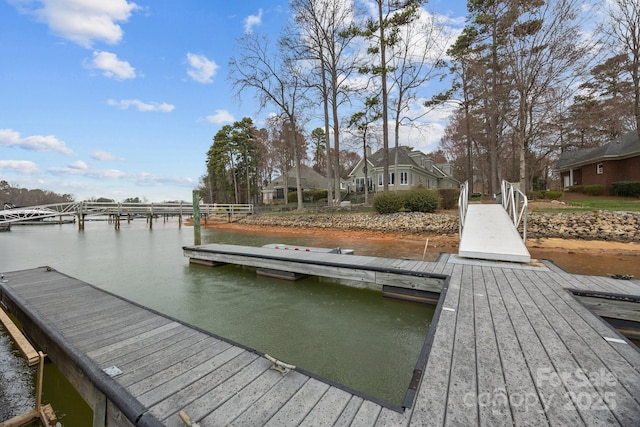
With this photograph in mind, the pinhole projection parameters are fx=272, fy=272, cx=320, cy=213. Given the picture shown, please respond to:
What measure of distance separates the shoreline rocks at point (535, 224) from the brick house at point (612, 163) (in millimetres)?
11440

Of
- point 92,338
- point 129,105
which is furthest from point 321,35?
point 92,338

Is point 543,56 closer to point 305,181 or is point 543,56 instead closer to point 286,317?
point 286,317

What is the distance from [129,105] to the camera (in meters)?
15.2

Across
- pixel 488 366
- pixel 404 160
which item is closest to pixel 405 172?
pixel 404 160

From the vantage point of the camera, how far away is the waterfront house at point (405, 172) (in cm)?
2516

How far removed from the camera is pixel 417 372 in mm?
1931

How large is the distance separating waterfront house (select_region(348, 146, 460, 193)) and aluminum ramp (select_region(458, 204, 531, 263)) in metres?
15.2

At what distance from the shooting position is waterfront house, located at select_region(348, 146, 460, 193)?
25156 mm

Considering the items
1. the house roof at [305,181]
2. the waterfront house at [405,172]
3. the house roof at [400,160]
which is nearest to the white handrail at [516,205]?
the waterfront house at [405,172]

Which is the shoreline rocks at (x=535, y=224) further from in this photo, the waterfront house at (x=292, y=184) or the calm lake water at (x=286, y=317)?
the waterfront house at (x=292, y=184)

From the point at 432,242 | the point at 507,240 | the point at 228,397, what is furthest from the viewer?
the point at 432,242

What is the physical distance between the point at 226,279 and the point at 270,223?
13.3m

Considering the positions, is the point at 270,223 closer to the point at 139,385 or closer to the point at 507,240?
the point at 507,240

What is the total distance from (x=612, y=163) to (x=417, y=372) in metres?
25.3
